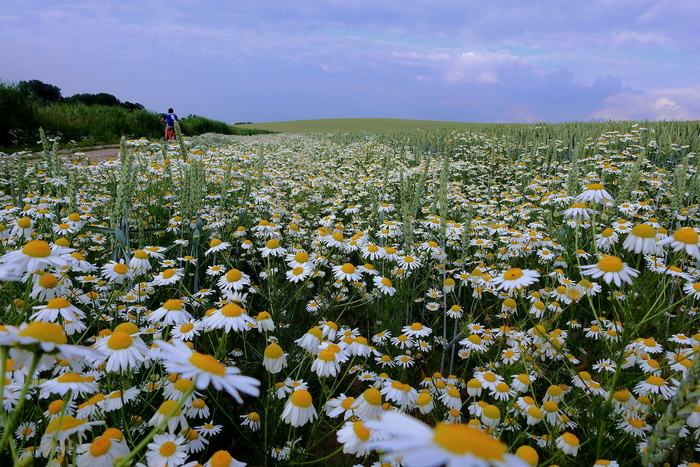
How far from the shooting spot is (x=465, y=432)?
680 millimetres

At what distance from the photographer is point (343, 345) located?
209 cm

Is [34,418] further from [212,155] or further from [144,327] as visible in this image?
[212,155]

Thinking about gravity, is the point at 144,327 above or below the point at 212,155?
below

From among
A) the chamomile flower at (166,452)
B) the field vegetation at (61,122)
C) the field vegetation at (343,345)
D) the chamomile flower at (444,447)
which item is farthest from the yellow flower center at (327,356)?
the field vegetation at (61,122)

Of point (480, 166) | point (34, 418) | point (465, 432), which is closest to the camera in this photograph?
point (465, 432)

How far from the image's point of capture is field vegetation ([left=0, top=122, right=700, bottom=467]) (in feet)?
4.22

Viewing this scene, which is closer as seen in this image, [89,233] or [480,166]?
[89,233]

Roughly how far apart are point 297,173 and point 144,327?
591 cm

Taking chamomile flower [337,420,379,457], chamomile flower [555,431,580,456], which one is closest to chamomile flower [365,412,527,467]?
chamomile flower [337,420,379,457]

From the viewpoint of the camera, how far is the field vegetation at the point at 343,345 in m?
Result: 1.29

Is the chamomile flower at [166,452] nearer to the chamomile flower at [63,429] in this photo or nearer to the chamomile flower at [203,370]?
the chamomile flower at [63,429]

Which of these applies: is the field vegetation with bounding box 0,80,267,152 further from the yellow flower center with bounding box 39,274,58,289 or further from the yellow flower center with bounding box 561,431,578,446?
the yellow flower center with bounding box 561,431,578,446

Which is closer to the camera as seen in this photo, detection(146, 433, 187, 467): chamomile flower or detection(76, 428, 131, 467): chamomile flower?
detection(76, 428, 131, 467): chamomile flower

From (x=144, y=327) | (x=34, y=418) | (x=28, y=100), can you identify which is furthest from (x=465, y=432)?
(x=28, y=100)
